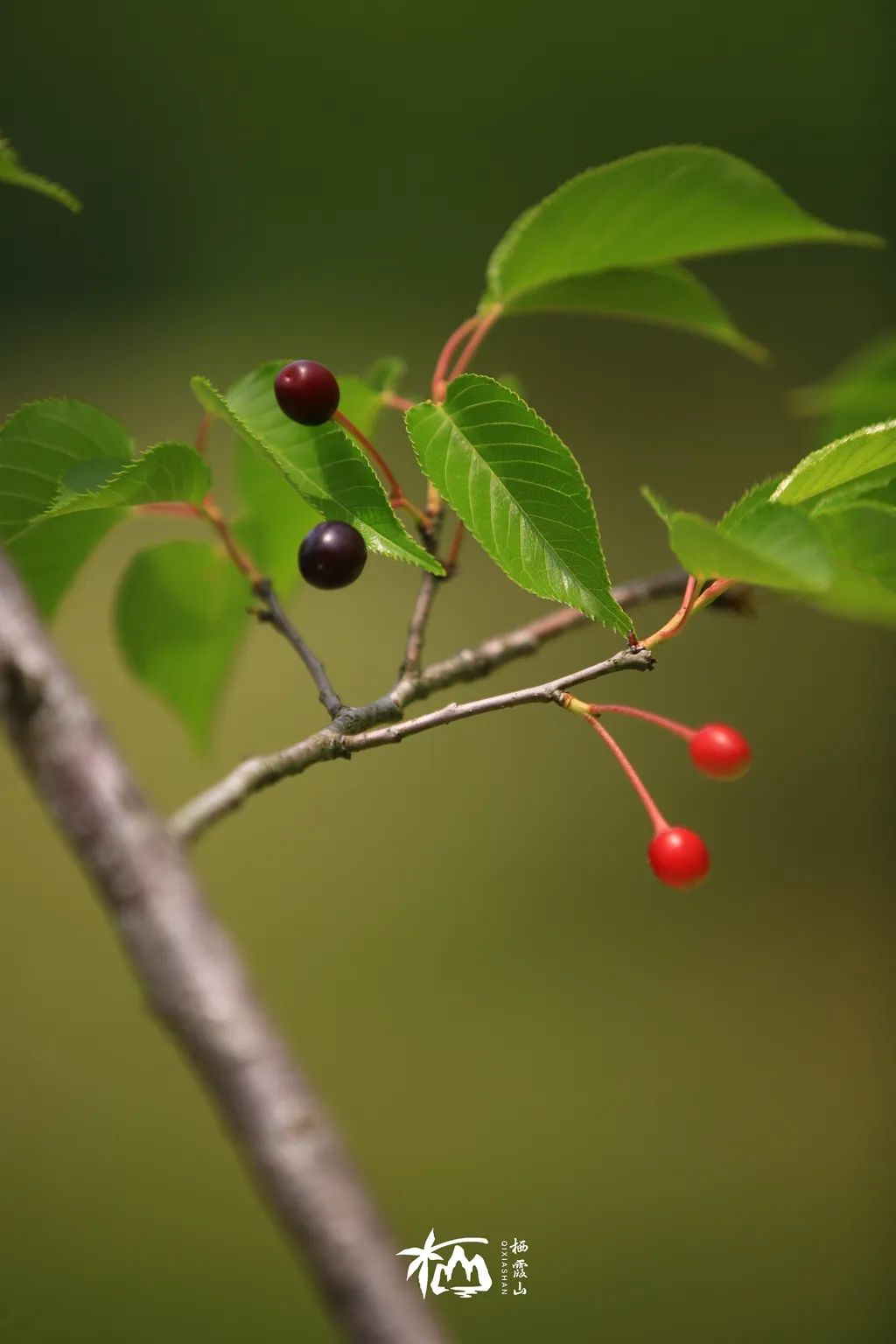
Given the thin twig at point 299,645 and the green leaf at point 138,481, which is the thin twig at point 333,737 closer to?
the thin twig at point 299,645

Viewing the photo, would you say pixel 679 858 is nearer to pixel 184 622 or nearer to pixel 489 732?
pixel 184 622

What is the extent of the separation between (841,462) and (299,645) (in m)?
0.26

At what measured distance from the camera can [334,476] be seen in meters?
0.43

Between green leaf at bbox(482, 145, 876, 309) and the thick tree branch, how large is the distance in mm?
367

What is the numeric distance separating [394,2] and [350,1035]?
4.08 ft

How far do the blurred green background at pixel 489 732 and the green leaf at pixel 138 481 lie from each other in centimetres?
72

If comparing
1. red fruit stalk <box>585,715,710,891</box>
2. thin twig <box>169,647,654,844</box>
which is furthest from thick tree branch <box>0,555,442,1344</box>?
red fruit stalk <box>585,715,710,891</box>

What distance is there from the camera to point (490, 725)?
122 centimetres

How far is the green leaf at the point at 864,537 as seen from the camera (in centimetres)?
40

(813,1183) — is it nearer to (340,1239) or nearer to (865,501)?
(865,501)

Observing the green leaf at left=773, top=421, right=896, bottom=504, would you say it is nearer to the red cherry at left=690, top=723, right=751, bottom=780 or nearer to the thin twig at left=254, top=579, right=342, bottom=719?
A: the red cherry at left=690, top=723, right=751, bottom=780

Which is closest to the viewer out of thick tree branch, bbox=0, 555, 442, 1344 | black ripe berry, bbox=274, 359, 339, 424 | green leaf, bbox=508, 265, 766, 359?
thick tree branch, bbox=0, 555, 442, 1344

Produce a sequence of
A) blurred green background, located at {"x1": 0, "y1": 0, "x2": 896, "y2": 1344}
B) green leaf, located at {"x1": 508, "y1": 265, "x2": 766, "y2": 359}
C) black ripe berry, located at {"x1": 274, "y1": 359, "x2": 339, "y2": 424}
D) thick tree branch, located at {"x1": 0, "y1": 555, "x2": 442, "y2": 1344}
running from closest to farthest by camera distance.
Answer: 1. thick tree branch, located at {"x1": 0, "y1": 555, "x2": 442, "y2": 1344}
2. black ripe berry, located at {"x1": 274, "y1": 359, "x2": 339, "y2": 424}
3. green leaf, located at {"x1": 508, "y1": 265, "x2": 766, "y2": 359}
4. blurred green background, located at {"x1": 0, "y1": 0, "x2": 896, "y2": 1344}

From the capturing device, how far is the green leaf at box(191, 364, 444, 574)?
41 cm
